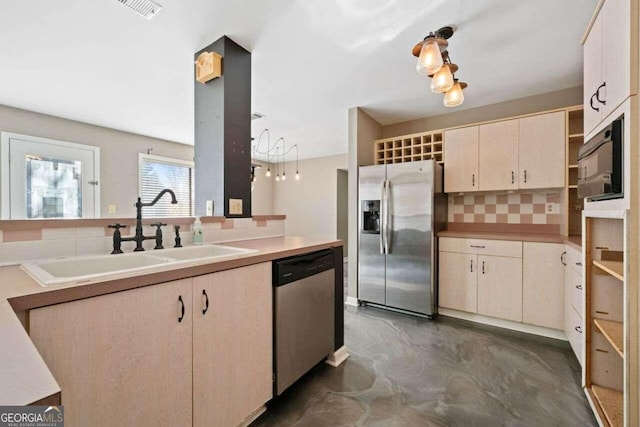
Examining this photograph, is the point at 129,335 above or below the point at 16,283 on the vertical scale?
below

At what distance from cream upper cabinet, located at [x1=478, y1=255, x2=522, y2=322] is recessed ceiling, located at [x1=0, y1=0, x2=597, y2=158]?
1.76 metres

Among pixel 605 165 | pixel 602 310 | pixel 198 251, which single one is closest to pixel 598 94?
pixel 605 165

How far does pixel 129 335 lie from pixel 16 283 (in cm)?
38

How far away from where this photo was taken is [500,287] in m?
2.67

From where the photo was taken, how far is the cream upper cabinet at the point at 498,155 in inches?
110

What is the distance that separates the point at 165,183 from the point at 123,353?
180 inches

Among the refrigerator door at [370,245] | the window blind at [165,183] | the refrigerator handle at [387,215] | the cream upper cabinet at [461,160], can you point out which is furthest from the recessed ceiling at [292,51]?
the window blind at [165,183]

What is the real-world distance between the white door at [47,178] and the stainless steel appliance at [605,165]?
525 cm

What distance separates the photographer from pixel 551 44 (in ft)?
7.00

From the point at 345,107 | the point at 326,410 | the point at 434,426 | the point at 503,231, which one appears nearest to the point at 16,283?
the point at 326,410

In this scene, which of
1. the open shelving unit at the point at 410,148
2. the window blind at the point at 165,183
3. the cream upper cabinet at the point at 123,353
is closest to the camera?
the cream upper cabinet at the point at 123,353

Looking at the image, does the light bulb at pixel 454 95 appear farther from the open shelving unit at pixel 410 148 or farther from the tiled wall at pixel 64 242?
the tiled wall at pixel 64 242

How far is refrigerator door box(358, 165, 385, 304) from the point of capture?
3.19 meters

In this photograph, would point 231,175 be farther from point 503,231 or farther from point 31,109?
point 31,109
